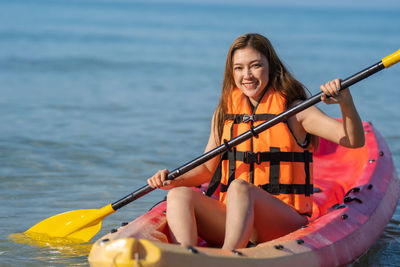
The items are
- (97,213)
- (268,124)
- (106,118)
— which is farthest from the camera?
(106,118)

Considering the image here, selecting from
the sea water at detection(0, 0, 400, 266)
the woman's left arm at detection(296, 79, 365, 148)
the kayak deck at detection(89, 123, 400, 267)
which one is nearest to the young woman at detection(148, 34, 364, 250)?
the woman's left arm at detection(296, 79, 365, 148)

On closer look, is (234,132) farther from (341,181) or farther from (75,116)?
(75,116)

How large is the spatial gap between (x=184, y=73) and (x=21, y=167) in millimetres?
7080

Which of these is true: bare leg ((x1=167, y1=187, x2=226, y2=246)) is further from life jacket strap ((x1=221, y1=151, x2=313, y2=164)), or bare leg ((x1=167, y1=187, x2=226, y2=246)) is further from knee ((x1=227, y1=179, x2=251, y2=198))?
life jacket strap ((x1=221, y1=151, x2=313, y2=164))

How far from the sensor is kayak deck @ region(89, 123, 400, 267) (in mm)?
2406

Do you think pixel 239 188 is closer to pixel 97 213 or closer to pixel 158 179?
pixel 158 179

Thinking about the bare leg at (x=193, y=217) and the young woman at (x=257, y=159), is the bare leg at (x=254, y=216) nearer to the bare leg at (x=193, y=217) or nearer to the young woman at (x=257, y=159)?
the young woman at (x=257, y=159)

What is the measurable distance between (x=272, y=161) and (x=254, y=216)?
1.27ft

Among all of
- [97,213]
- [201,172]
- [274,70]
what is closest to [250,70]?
[274,70]

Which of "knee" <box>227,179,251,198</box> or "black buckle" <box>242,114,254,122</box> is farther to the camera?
"black buckle" <box>242,114,254,122</box>

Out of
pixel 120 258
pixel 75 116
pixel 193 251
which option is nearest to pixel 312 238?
pixel 193 251

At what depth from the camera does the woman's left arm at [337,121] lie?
9.68 ft

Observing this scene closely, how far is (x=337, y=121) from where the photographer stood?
3066 mm

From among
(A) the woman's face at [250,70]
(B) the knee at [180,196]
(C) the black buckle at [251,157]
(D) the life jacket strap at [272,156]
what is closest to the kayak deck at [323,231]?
(B) the knee at [180,196]
